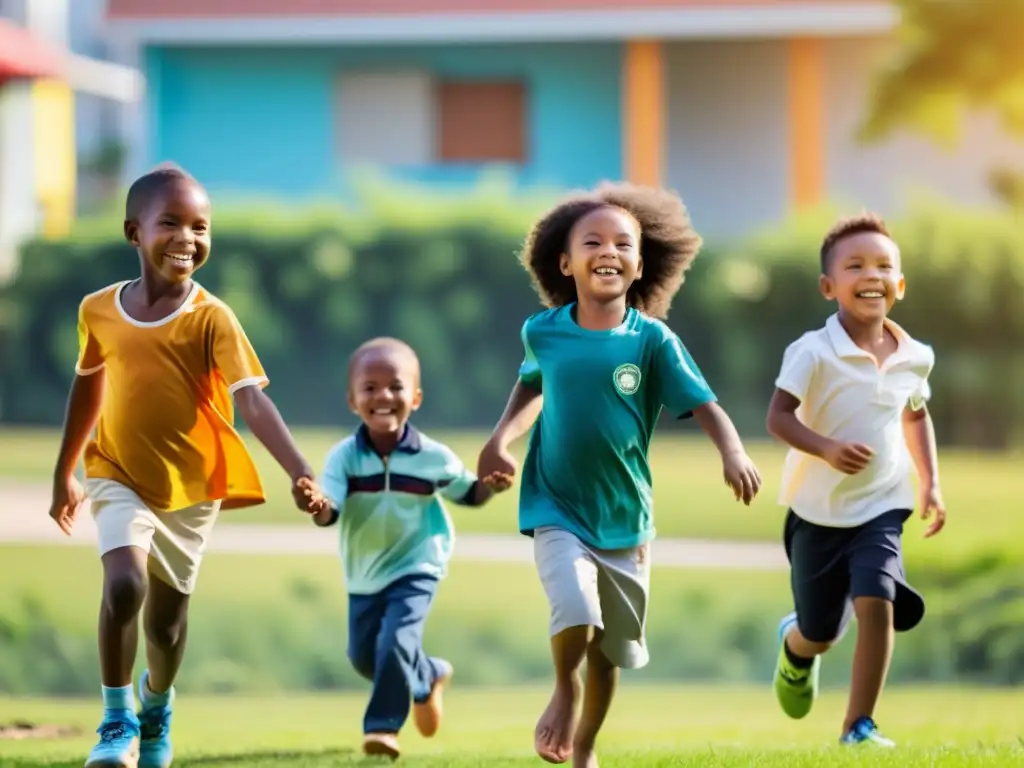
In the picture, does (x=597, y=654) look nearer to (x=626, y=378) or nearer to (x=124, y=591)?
(x=626, y=378)

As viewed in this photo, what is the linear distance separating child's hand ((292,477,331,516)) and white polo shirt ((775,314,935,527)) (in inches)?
67.0

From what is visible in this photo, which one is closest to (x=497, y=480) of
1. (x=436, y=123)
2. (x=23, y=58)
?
(x=23, y=58)

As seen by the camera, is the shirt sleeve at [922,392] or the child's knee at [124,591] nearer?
the child's knee at [124,591]

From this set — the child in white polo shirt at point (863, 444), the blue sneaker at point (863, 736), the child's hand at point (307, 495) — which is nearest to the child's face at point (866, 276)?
the child in white polo shirt at point (863, 444)

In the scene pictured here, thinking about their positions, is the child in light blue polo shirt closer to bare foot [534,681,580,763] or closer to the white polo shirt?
the white polo shirt

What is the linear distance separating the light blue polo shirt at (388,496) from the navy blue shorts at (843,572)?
1179mm

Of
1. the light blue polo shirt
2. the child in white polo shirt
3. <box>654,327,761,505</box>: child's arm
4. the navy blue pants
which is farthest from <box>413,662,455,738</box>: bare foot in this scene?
<box>654,327,761,505</box>: child's arm

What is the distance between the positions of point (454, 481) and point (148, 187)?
5.38ft

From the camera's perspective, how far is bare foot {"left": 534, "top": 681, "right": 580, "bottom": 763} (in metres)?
5.46

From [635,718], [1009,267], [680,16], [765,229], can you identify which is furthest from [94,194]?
[635,718]

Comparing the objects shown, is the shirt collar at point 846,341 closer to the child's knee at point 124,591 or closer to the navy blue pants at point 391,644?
the navy blue pants at point 391,644

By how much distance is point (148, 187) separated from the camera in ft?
19.2

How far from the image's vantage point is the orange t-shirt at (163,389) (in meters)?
5.84

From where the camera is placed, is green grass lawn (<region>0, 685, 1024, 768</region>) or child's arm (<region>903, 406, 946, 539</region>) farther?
child's arm (<region>903, 406, 946, 539</region>)
